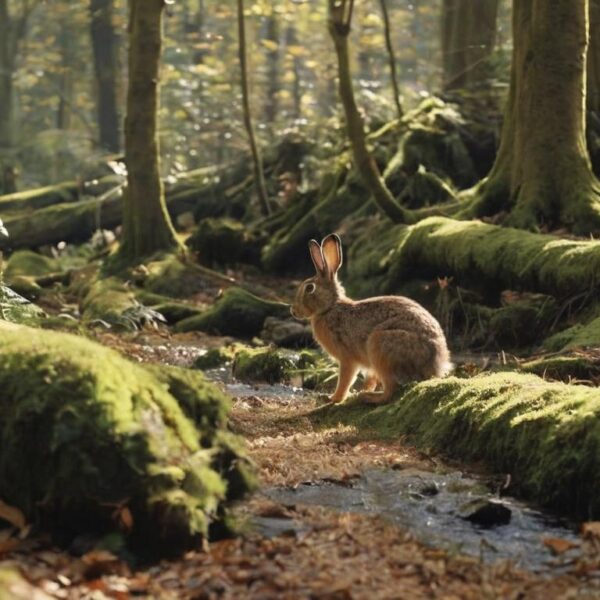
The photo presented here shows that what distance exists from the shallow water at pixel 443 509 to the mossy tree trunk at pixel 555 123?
879 cm

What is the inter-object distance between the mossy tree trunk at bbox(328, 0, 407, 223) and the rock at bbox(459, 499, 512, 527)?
11.9m

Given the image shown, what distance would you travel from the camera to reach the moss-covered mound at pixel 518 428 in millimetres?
5898

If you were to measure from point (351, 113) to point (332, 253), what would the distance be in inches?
278

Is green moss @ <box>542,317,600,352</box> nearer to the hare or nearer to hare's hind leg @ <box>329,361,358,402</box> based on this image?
the hare

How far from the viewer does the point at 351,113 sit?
17188 millimetres

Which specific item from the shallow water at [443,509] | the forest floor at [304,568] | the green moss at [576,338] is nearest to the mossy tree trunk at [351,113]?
the green moss at [576,338]

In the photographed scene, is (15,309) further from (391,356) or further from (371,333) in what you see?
(391,356)

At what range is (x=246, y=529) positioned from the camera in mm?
5160

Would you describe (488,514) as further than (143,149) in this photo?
No

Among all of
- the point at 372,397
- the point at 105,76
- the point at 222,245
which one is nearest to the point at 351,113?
the point at 222,245

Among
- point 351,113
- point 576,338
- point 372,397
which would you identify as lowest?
point 372,397

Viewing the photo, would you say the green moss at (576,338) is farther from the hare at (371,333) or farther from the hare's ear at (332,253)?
the hare's ear at (332,253)

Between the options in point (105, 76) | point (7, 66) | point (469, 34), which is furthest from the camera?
point (7, 66)

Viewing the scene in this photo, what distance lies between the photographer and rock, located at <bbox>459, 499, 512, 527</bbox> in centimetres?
562
